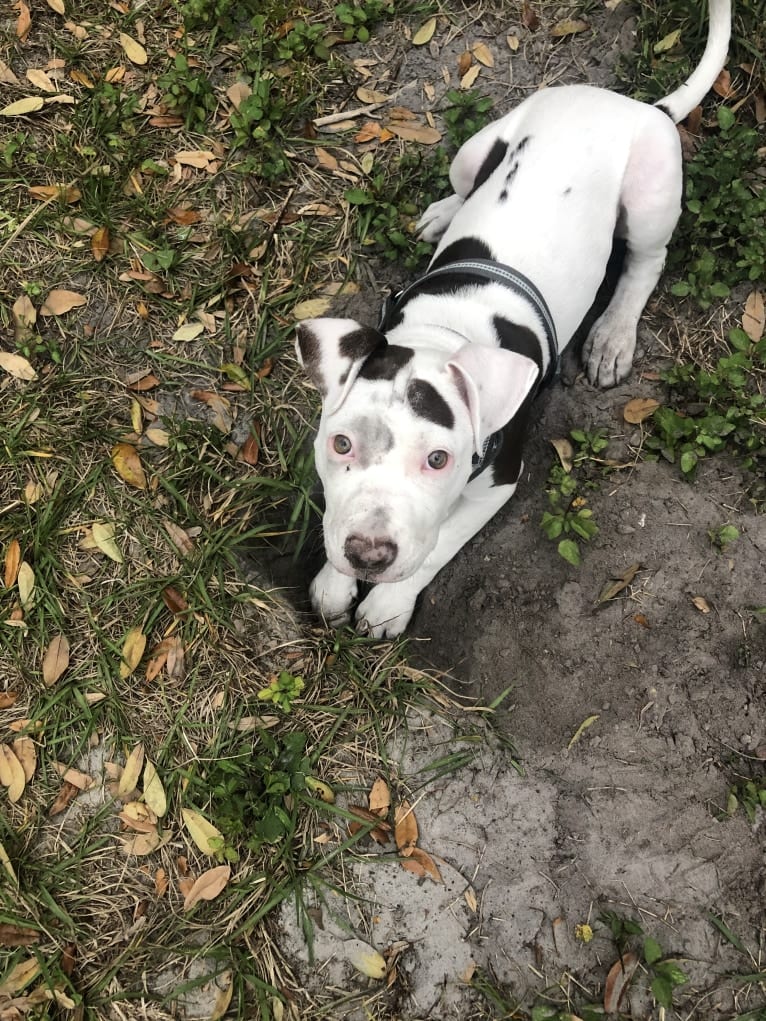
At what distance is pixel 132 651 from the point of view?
3.62 m

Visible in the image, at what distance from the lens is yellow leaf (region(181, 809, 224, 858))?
3.34 meters

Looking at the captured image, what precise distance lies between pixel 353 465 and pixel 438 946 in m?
2.08

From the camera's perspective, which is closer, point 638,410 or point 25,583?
point 25,583

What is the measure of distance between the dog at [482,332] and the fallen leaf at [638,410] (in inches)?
6.8

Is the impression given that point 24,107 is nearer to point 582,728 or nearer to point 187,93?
point 187,93

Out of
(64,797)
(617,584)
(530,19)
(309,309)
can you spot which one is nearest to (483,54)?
(530,19)

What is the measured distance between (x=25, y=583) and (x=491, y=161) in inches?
115

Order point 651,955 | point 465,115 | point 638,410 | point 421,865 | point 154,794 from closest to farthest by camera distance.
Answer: point 651,955 < point 421,865 < point 154,794 < point 638,410 < point 465,115

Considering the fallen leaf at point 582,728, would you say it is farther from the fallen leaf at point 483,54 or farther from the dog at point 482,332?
the fallen leaf at point 483,54

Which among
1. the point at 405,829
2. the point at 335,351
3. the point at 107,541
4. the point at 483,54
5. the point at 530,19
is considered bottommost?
the point at 405,829

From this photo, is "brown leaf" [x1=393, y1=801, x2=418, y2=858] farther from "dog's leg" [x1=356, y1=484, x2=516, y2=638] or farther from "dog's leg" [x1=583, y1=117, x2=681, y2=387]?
"dog's leg" [x1=583, y1=117, x2=681, y2=387]

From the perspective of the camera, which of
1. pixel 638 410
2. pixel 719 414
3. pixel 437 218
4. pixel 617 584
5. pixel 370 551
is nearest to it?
pixel 370 551

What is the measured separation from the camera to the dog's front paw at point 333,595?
3555 millimetres

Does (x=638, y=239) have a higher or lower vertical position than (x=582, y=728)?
higher
